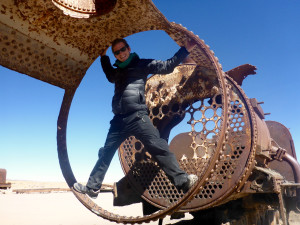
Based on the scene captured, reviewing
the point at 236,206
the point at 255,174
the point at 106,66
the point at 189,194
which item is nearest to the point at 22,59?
the point at 106,66

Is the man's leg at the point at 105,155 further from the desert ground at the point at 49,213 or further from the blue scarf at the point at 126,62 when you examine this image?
the desert ground at the point at 49,213

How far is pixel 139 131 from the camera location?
8.56ft

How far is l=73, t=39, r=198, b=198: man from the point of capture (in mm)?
2539

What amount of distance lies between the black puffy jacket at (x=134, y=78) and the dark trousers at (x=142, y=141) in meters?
0.11

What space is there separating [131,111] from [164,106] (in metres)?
1.26

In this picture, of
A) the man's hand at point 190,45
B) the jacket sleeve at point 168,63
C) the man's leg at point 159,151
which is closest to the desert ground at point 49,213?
the man's leg at point 159,151

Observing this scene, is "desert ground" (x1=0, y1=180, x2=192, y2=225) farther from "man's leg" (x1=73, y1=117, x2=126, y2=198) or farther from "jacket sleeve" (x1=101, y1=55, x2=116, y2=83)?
"jacket sleeve" (x1=101, y1=55, x2=116, y2=83)

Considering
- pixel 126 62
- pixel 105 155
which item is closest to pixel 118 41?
pixel 126 62

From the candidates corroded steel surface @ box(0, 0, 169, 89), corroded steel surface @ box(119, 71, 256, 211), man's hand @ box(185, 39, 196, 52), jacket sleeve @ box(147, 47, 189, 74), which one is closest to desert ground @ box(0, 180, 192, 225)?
corroded steel surface @ box(119, 71, 256, 211)

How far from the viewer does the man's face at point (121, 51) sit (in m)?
2.78

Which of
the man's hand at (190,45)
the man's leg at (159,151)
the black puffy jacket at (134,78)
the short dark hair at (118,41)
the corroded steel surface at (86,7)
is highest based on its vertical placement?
the corroded steel surface at (86,7)

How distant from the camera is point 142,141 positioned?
8.63 ft

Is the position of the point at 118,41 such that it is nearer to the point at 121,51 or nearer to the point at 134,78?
the point at 121,51

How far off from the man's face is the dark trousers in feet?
2.12
